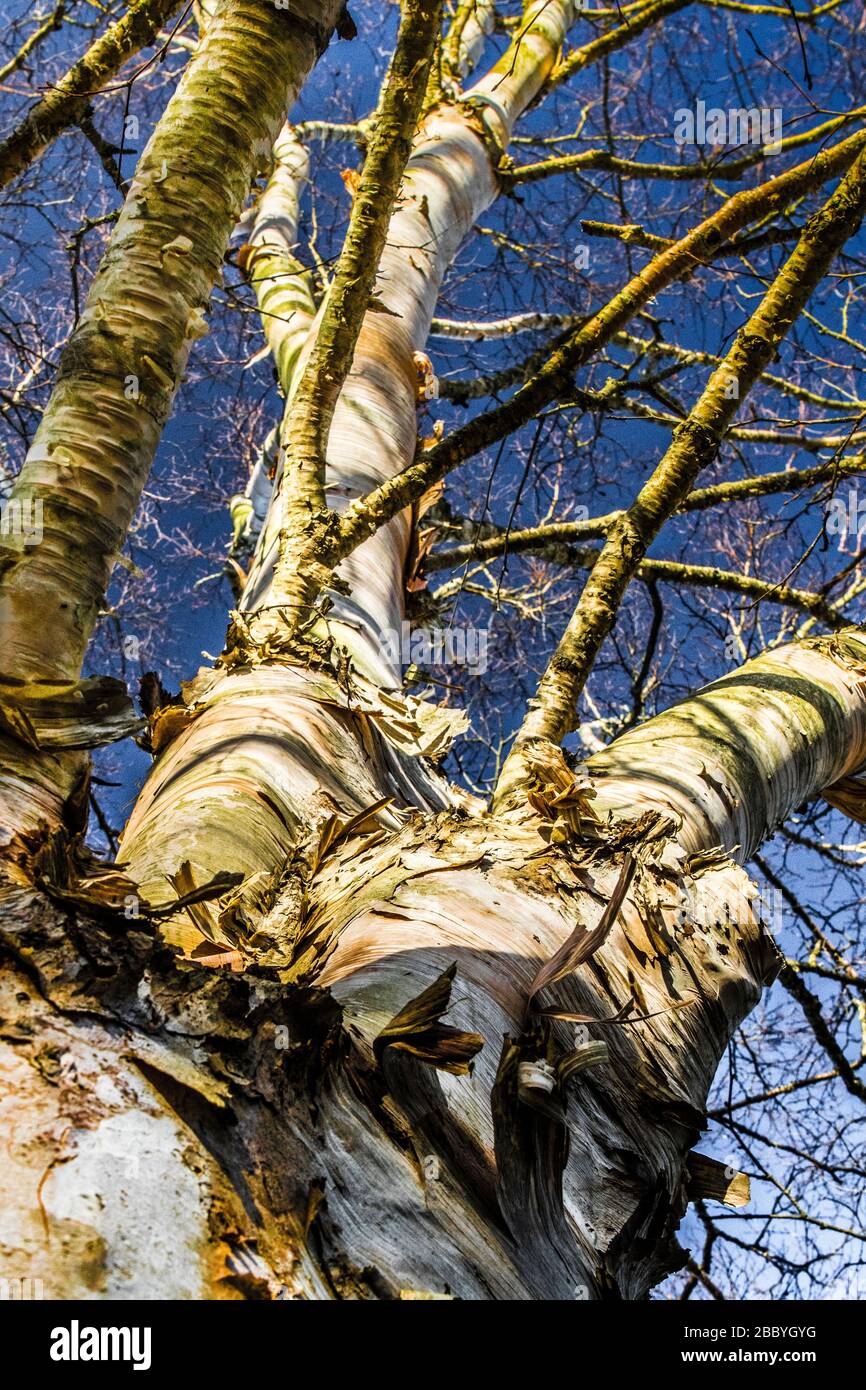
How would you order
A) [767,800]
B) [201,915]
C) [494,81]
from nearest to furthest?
[201,915] → [767,800] → [494,81]

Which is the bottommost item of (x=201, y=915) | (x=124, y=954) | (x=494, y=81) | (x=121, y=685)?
(x=124, y=954)

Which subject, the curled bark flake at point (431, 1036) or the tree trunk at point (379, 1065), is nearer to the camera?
the tree trunk at point (379, 1065)

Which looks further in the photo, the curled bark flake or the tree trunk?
the curled bark flake

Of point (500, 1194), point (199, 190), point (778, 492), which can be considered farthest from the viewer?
point (778, 492)

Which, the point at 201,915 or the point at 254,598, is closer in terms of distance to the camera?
the point at 201,915

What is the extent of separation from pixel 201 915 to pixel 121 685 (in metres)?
0.34

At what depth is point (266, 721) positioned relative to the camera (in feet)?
5.83

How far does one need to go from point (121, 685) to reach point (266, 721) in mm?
474

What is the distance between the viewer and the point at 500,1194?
898mm

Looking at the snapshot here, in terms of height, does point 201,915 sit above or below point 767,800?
below
